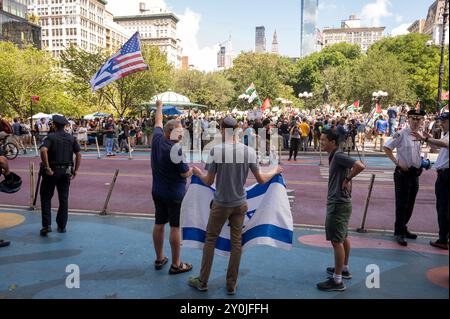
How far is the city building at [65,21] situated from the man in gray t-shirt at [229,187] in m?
143

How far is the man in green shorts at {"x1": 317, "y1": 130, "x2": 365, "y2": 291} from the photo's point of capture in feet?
16.1

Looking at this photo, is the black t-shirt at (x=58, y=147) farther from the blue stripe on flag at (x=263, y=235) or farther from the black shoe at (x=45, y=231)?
the blue stripe on flag at (x=263, y=235)

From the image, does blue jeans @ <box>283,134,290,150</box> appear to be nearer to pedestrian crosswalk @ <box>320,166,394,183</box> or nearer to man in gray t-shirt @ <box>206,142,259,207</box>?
pedestrian crosswalk @ <box>320,166,394,183</box>

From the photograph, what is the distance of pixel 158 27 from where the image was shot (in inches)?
7146

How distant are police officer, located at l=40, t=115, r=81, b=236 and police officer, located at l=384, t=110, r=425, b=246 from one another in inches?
213

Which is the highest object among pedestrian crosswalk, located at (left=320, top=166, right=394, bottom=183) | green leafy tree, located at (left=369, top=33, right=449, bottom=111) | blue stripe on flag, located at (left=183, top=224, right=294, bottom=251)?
green leafy tree, located at (left=369, top=33, right=449, bottom=111)

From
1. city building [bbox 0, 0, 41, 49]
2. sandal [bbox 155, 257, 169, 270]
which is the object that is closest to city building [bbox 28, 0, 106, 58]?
city building [bbox 0, 0, 41, 49]

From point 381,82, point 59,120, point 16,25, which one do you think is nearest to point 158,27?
point 16,25

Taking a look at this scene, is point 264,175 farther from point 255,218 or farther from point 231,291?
point 231,291

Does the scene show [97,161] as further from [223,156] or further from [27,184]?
[223,156]

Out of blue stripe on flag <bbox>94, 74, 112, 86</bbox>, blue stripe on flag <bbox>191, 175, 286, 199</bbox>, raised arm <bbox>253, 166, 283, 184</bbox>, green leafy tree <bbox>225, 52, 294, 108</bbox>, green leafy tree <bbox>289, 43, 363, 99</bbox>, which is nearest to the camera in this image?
raised arm <bbox>253, 166, 283, 184</bbox>

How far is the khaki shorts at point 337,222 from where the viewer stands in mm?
4922

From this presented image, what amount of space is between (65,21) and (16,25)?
190ft

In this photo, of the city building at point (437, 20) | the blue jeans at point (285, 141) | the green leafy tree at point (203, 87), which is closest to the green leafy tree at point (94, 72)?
the blue jeans at point (285, 141)
